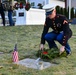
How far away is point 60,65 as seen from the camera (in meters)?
4.81

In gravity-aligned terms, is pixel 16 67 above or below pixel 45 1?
above

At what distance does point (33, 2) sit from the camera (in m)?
27.9

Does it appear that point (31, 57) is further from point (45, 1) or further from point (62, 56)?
point (45, 1)

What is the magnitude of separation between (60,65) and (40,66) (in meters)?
0.42

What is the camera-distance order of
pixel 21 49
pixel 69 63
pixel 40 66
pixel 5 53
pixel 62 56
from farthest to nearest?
pixel 21 49, pixel 5 53, pixel 62 56, pixel 69 63, pixel 40 66

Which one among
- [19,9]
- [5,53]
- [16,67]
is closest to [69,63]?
[16,67]

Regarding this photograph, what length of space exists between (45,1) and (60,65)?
22.7 m

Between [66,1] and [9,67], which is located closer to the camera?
[9,67]

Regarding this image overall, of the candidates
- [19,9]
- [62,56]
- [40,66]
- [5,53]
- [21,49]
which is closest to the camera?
[40,66]

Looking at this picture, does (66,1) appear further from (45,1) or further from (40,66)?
(40,66)

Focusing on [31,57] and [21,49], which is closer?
[31,57]

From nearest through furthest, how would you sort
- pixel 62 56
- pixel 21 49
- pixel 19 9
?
1. pixel 62 56
2. pixel 21 49
3. pixel 19 9

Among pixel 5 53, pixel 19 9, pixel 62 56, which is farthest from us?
pixel 19 9

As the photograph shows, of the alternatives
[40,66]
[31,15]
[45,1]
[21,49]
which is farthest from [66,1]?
[40,66]
